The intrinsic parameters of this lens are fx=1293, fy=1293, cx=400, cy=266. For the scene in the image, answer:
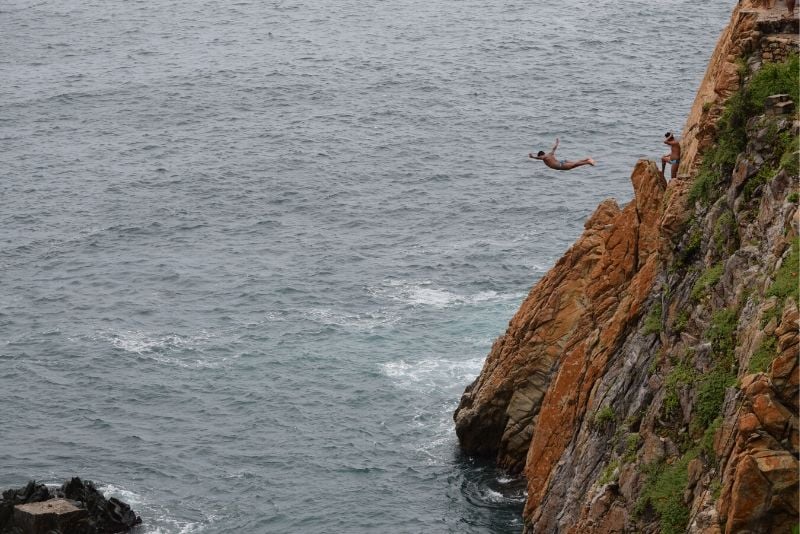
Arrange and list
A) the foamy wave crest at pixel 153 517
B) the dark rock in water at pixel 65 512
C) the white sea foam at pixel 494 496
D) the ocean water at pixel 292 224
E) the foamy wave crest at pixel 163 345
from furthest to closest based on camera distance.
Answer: the foamy wave crest at pixel 163 345
the ocean water at pixel 292 224
the white sea foam at pixel 494 496
the foamy wave crest at pixel 153 517
the dark rock in water at pixel 65 512

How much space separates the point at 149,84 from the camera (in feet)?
480

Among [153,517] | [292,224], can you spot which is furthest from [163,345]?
[292,224]

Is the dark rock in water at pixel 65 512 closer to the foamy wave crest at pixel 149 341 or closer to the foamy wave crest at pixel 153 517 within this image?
the foamy wave crest at pixel 153 517

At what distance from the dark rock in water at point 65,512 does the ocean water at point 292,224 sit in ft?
8.82

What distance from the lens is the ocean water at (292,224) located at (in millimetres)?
73312

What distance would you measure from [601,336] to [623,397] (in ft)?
21.0

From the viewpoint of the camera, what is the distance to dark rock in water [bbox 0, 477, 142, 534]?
213 feet

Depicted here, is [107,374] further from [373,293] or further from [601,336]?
[601,336]

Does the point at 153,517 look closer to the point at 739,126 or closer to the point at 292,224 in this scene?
the point at 739,126

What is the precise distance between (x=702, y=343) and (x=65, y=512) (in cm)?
3640

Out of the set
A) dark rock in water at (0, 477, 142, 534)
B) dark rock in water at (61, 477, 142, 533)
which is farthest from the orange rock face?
dark rock in water at (0, 477, 142, 534)

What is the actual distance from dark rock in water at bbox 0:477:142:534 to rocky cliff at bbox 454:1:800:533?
21234 millimetres

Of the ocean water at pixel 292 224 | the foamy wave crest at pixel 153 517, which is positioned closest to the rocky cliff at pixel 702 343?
the ocean water at pixel 292 224

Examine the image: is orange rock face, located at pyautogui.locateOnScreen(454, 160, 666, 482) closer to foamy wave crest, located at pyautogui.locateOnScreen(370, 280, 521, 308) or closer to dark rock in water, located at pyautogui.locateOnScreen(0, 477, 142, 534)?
foamy wave crest, located at pyautogui.locateOnScreen(370, 280, 521, 308)
